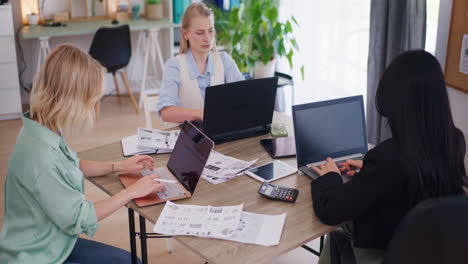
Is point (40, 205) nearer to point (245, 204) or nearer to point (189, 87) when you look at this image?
point (245, 204)

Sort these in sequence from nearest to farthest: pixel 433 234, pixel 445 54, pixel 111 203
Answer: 1. pixel 433 234
2. pixel 111 203
3. pixel 445 54

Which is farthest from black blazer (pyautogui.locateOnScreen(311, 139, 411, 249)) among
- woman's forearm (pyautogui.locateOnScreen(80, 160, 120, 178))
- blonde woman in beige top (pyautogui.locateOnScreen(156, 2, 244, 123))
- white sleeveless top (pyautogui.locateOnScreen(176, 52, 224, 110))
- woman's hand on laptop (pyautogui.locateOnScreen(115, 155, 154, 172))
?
white sleeveless top (pyautogui.locateOnScreen(176, 52, 224, 110))

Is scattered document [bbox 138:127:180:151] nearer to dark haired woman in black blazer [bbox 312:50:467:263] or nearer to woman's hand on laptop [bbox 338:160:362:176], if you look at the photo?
woman's hand on laptop [bbox 338:160:362:176]

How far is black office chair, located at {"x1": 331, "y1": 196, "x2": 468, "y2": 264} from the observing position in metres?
1.39

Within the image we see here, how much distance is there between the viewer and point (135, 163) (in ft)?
7.45

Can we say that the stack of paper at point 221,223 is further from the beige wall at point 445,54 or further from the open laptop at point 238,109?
the beige wall at point 445,54

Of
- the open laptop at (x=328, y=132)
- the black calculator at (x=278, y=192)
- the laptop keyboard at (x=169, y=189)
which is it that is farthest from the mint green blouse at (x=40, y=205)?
the open laptop at (x=328, y=132)

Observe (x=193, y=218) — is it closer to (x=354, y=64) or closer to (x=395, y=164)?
(x=395, y=164)

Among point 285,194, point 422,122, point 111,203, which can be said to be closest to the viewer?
point 422,122

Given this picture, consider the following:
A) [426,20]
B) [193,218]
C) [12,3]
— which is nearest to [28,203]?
[193,218]

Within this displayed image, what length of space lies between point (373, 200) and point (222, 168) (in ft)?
2.34

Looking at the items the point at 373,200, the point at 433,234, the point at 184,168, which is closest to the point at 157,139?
the point at 184,168

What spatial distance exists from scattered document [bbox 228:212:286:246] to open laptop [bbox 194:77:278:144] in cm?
64

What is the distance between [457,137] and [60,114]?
1.27 m
